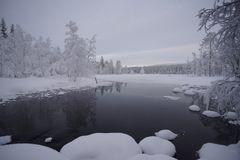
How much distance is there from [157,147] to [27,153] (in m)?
6.16

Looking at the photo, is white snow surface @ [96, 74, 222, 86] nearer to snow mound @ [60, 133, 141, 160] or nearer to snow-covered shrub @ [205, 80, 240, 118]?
snow-covered shrub @ [205, 80, 240, 118]

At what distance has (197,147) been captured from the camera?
802cm

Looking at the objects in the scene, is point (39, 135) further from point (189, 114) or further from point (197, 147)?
point (189, 114)

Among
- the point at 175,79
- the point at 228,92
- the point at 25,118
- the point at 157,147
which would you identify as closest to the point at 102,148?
the point at 157,147

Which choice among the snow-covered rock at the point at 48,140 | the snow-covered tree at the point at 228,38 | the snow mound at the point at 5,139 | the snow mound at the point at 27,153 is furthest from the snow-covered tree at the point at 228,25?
the snow mound at the point at 5,139

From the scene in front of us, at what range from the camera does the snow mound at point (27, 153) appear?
18.1 feet

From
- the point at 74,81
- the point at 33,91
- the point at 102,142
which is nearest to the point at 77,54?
the point at 74,81

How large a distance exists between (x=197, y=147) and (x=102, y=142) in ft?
18.3

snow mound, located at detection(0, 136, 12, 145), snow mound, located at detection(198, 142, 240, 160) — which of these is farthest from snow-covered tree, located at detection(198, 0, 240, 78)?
snow mound, located at detection(0, 136, 12, 145)

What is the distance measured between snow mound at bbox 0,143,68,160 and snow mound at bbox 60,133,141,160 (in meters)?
0.95

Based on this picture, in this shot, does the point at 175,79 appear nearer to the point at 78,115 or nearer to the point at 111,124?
the point at 78,115

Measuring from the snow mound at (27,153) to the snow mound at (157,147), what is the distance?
13.7 ft

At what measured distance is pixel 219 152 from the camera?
7.01m

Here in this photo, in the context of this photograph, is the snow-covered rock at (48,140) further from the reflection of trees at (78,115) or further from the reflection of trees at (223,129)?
the reflection of trees at (223,129)
